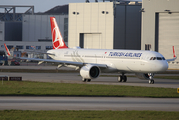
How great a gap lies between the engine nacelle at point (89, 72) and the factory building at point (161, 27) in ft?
145

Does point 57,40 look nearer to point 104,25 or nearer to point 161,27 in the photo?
point 161,27

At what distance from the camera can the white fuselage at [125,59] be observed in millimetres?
39625

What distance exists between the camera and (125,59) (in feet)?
137

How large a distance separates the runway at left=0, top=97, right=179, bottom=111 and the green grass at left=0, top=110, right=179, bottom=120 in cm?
167

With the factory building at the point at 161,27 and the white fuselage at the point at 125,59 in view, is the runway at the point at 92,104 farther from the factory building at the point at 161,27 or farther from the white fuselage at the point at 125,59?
the factory building at the point at 161,27

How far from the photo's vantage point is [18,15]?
197875 mm

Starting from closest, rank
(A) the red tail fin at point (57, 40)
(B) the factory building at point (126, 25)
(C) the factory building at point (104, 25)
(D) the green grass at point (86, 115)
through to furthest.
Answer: (D) the green grass at point (86, 115), (A) the red tail fin at point (57, 40), (B) the factory building at point (126, 25), (C) the factory building at point (104, 25)

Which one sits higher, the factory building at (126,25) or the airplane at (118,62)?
the factory building at (126,25)

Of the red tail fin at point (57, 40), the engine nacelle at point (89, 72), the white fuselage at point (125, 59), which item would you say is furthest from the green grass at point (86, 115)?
the red tail fin at point (57, 40)

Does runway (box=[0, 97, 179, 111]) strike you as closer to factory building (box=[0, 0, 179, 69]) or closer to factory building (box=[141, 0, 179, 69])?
factory building (box=[141, 0, 179, 69])

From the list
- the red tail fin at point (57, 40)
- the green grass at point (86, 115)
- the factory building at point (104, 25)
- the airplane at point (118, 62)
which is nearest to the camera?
the green grass at point (86, 115)

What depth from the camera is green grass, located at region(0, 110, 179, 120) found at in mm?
17156

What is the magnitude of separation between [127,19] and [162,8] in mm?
20955

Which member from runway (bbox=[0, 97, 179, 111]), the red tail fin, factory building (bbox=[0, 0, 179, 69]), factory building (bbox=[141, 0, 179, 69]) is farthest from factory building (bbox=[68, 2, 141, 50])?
runway (bbox=[0, 97, 179, 111])
